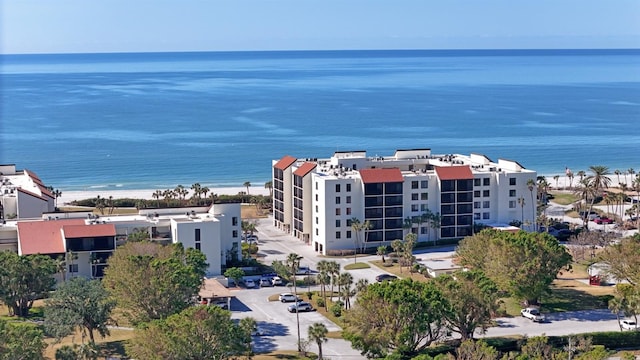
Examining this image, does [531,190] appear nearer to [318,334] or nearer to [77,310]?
[318,334]

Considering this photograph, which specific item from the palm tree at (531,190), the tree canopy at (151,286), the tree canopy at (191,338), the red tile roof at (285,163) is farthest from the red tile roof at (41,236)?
the palm tree at (531,190)

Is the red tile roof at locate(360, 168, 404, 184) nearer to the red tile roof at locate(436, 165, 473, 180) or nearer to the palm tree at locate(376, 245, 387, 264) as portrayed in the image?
the red tile roof at locate(436, 165, 473, 180)

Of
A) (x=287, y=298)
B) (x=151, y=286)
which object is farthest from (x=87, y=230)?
(x=151, y=286)

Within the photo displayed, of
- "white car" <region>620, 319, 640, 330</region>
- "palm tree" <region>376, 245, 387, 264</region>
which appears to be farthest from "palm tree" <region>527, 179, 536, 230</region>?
"white car" <region>620, 319, 640, 330</region>

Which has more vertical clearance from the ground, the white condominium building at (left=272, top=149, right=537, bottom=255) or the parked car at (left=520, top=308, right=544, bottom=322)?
the white condominium building at (left=272, top=149, right=537, bottom=255)

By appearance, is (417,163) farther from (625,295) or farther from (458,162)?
(625,295)

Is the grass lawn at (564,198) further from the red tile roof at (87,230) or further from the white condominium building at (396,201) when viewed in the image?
the red tile roof at (87,230)
